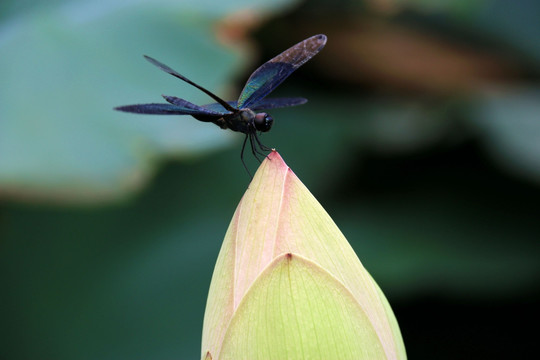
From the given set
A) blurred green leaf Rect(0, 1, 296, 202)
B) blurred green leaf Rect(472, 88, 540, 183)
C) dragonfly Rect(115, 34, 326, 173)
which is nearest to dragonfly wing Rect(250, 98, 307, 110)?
dragonfly Rect(115, 34, 326, 173)

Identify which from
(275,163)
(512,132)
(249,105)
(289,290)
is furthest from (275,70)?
(512,132)

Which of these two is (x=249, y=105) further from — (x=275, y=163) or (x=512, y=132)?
(x=512, y=132)

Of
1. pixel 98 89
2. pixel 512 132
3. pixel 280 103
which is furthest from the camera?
pixel 512 132

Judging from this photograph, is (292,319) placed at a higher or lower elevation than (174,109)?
lower

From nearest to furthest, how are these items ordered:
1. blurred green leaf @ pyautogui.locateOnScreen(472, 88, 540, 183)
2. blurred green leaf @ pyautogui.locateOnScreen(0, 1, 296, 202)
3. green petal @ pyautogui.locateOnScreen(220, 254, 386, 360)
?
green petal @ pyautogui.locateOnScreen(220, 254, 386, 360), blurred green leaf @ pyautogui.locateOnScreen(0, 1, 296, 202), blurred green leaf @ pyautogui.locateOnScreen(472, 88, 540, 183)

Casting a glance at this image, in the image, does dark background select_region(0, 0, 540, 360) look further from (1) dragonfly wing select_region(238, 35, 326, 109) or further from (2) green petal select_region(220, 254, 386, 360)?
(2) green petal select_region(220, 254, 386, 360)

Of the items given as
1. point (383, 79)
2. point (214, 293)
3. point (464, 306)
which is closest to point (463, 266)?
point (464, 306)

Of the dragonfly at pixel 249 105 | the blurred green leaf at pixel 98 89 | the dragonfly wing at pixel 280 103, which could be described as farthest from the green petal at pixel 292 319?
the blurred green leaf at pixel 98 89
